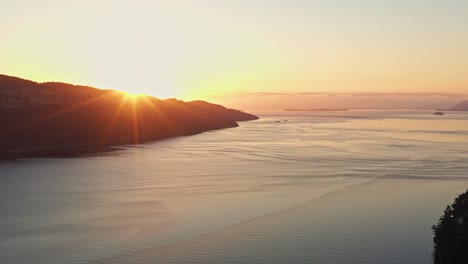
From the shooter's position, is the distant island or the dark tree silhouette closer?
the dark tree silhouette

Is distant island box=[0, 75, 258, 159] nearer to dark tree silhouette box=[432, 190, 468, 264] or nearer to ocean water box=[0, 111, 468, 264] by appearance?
ocean water box=[0, 111, 468, 264]

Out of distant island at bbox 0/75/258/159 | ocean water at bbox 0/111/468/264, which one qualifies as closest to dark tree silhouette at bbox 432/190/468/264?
ocean water at bbox 0/111/468/264

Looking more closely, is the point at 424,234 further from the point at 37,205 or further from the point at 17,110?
the point at 17,110

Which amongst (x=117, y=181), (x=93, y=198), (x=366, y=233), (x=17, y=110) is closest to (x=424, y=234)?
(x=366, y=233)

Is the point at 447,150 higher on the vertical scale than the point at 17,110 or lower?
lower

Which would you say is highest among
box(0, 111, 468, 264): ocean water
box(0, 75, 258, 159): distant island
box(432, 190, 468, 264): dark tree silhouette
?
box(0, 75, 258, 159): distant island

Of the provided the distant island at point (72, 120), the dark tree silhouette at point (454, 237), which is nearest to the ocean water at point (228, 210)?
the dark tree silhouette at point (454, 237)
